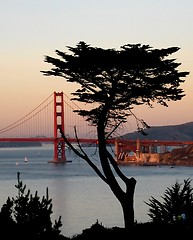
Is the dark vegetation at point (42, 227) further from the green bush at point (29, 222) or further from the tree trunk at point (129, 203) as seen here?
the tree trunk at point (129, 203)

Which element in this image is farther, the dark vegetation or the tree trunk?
the tree trunk

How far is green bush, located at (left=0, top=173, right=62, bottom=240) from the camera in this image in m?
11.4

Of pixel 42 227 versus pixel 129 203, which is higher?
pixel 129 203

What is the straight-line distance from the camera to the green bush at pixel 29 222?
11367 mm

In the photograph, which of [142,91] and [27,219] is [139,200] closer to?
[142,91]

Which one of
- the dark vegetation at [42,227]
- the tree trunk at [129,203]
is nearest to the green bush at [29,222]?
the dark vegetation at [42,227]

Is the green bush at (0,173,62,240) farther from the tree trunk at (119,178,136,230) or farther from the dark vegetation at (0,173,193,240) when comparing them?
the tree trunk at (119,178,136,230)

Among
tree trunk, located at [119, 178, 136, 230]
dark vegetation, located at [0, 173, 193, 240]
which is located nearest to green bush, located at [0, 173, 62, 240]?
dark vegetation, located at [0, 173, 193, 240]

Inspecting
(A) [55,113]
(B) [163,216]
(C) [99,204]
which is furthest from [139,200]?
(A) [55,113]

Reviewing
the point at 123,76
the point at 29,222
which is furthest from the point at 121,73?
the point at 29,222

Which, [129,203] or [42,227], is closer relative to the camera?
[42,227]

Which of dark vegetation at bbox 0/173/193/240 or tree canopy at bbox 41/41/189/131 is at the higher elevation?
tree canopy at bbox 41/41/189/131

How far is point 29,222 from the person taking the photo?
11.7m

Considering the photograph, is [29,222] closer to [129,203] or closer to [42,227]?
[42,227]
